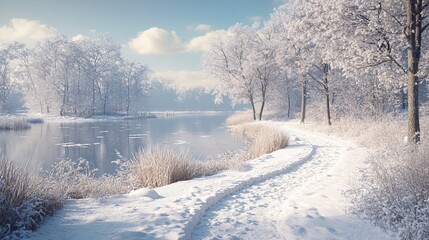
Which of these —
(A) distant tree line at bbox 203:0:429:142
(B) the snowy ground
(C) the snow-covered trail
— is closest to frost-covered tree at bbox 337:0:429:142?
(A) distant tree line at bbox 203:0:429:142

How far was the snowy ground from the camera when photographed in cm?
415

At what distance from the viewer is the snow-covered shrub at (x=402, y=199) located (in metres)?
3.91

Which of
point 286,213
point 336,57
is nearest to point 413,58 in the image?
point 336,57

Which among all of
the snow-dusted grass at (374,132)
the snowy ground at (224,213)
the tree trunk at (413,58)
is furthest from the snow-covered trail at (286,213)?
the snow-dusted grass at (374,132)

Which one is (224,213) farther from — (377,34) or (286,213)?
(377,34)

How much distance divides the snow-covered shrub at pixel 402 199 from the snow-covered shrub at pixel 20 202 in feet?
16.1

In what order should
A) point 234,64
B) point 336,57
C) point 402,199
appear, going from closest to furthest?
point 402,199, point 336,57, point 234,64

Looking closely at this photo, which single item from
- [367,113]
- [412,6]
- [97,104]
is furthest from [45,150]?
[97,104]

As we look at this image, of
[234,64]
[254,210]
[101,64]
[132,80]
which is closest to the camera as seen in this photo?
[254,210]

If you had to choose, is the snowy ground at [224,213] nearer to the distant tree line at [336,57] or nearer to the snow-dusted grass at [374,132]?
the snow-dusted grass at [374,132]

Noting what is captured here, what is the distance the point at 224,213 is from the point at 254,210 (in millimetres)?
575

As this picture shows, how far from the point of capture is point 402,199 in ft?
13.6

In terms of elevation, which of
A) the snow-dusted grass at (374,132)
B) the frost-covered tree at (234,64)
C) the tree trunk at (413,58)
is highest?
the frost-covered tree at (234,64)

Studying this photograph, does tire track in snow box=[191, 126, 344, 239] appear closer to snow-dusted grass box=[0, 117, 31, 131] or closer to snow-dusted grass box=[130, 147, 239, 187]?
snow-dusted grass box=[130, 147, 239, 187]
